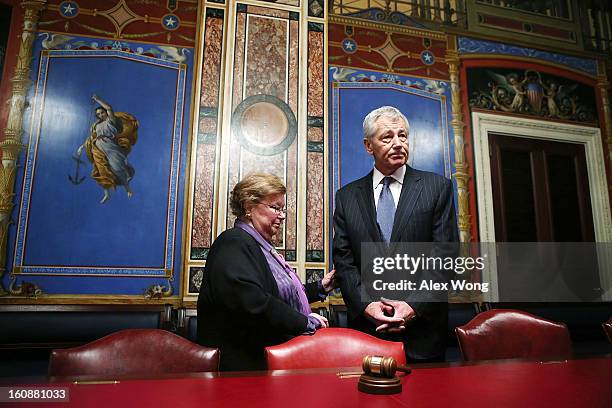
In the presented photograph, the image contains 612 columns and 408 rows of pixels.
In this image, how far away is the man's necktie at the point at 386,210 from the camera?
7.25 feet

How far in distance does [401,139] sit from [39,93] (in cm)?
341

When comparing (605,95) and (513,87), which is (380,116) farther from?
(605,95)

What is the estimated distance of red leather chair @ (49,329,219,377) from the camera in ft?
4.38

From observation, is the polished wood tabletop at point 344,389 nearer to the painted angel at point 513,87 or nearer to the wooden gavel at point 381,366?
the wooden gavel at point 381,366

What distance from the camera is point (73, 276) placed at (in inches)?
149

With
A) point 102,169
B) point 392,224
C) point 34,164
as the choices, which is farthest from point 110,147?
point 392,224

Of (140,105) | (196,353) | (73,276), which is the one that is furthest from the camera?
(140,105)

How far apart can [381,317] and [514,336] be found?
551mm

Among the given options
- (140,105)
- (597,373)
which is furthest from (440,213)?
(140,105)

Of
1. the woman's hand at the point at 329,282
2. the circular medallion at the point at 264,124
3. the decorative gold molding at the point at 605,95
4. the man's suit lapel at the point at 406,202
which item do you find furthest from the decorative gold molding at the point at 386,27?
the woman's hand at the point at 329,282

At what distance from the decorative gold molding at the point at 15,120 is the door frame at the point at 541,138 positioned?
4.54 meters

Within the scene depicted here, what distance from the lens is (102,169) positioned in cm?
399

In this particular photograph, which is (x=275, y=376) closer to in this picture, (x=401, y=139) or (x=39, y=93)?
(x=401, y=139)

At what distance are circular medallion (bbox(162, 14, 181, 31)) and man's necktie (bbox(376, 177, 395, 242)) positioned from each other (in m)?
3.13
